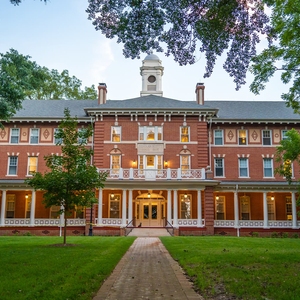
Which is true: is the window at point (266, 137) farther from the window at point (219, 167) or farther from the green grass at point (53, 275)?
the green grass at point (53, 275)

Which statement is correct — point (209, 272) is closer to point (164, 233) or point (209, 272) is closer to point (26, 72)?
point (26, 72)

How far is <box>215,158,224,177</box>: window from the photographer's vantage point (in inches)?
1356

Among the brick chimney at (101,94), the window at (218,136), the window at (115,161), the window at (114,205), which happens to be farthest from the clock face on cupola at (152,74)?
the window at (114,205)

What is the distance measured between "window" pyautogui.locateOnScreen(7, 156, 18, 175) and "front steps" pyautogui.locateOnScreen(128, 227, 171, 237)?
476 inches

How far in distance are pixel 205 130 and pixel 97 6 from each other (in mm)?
25138

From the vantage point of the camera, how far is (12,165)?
34344mm

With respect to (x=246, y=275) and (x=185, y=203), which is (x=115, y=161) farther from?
(x=246, y=275)

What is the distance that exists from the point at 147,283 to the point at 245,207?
2737 centimetres

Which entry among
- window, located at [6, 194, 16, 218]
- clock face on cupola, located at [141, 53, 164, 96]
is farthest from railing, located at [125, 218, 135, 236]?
clock face on cupola, located at [141, 53, 164, 96]

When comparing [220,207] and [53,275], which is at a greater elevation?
[220,207]

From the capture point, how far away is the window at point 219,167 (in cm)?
3444

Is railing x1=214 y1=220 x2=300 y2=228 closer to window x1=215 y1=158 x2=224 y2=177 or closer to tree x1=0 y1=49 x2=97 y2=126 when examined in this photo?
window x1=215 y1=158 x2=224 y2=177

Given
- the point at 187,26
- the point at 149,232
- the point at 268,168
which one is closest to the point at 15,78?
the point at 187,26

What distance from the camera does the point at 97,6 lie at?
8.88m
